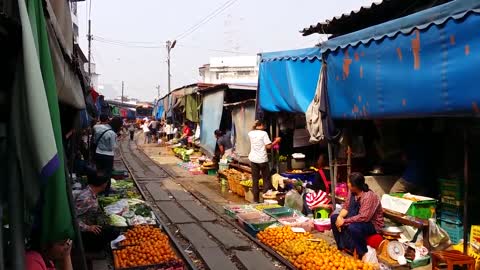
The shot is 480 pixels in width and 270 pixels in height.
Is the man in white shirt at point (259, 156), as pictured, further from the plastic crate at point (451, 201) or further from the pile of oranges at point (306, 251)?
the plastic crate at point (451, 201)

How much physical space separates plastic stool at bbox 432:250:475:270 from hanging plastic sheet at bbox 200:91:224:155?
10.8m

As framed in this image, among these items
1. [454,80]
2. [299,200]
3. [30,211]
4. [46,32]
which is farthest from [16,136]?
[299,200]

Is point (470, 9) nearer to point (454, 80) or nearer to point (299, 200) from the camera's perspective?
point (454, 80)

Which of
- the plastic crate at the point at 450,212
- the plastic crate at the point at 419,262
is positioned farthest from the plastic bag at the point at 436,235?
the plastic crate at the point at 450,212

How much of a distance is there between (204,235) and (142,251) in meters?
2.17

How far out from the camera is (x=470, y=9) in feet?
14.7

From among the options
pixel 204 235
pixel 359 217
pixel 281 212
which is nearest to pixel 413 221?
pixel 359 217

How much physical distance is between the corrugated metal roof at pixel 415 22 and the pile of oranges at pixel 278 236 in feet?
10.4

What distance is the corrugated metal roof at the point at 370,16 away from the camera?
750cm

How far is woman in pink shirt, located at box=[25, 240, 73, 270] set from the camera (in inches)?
109

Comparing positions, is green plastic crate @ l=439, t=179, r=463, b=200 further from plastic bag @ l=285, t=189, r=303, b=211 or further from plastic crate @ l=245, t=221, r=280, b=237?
plastic crate @ l=245, t=221, r=280, b=237

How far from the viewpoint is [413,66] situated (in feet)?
17.6

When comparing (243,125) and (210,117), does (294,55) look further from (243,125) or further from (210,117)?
(210,117)

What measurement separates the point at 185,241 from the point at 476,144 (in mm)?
5199
